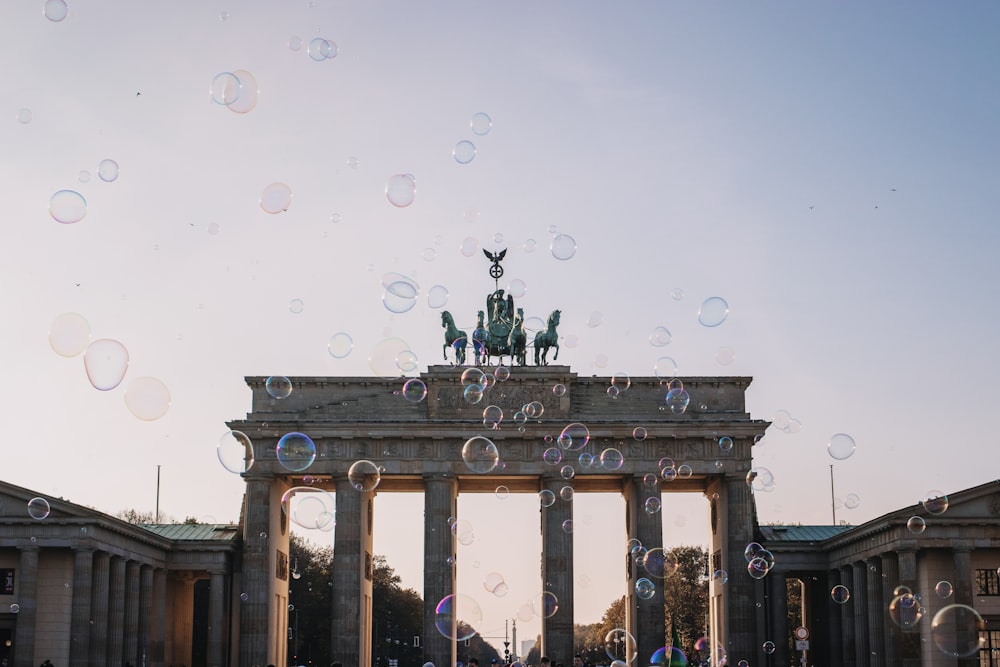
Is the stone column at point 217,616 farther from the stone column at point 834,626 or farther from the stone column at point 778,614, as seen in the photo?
the stone column at point 834,626

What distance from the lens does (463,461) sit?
90.3 metres

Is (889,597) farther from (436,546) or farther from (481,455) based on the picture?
(436,546)

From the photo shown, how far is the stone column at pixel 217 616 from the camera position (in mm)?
88500

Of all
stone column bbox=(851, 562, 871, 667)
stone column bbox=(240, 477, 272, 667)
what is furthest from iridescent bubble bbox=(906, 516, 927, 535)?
stone column bbox=(240, 477, 272, 667)

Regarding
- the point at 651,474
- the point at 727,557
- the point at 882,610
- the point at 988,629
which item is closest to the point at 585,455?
the point at 651,474

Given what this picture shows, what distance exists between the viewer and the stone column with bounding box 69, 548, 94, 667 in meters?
74.3

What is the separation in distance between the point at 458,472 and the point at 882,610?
26.7 meters

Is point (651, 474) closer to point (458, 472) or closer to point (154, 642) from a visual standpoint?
point (458, 472)

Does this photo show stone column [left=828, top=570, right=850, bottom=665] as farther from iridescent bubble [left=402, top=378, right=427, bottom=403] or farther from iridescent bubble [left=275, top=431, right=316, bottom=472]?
iridescent bubble [left=275, top=431, right=316, bottom=472]

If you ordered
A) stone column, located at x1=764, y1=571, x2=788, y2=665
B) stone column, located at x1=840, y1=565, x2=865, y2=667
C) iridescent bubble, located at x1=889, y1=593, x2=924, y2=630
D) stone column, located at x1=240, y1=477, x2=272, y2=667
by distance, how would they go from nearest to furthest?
iridescent bubble, located at x1=889, y1=593, x2=924, y2=630, stone column, located at x1=840, y1=565, x2=865, y2=667, stone column, located at x1=240, y1=477, x2=272, y2=667, stone column, located at x1=764, y1=571, x2=788, y2=665

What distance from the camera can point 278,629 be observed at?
94312 mm

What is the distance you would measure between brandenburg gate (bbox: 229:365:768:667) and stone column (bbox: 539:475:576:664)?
8 cm

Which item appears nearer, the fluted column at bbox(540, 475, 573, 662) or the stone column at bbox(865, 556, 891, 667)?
the stone column at bbox(865, 556, 891, 667)

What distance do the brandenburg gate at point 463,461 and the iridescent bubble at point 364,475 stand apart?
881 mm
